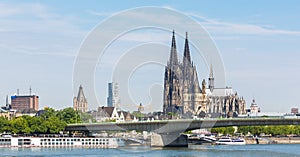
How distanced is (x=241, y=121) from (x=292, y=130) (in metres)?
77.5

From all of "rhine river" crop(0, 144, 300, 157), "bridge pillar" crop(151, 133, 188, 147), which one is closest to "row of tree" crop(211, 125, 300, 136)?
"bridge pillar" crop(151, 133, 188, 147)

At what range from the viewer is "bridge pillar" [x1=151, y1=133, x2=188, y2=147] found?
11500cm

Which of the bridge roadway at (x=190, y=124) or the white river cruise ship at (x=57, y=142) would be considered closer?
the bridge roadway at (x=190, y=124)

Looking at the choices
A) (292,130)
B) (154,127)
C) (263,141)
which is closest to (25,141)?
(154,127)

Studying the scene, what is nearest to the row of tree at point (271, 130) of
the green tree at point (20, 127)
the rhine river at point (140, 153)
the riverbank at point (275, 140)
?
the riverbank at point (275, 140)

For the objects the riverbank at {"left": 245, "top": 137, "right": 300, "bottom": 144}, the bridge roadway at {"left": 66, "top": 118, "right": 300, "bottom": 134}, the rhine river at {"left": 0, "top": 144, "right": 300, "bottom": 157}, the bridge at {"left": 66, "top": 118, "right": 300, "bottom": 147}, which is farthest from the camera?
the riverbank at {"left": 245, "top": 137, "right": 300, "bottom": 144}

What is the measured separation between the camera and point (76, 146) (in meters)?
118

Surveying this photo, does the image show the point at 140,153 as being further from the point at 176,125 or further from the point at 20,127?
the point at 20,127

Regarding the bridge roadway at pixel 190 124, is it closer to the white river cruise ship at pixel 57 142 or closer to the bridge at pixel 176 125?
the bridge at pixel 176 125

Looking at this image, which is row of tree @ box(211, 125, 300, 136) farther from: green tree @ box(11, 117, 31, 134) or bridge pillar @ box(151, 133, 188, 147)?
bridge pillar @ box(151, 133, 188, 147)

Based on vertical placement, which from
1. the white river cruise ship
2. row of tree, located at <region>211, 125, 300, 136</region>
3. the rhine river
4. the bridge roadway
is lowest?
the rhine river

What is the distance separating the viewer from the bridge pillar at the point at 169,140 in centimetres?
11500

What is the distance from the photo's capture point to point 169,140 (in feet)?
379

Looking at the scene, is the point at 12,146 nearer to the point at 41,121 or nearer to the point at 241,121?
the point at 41,121
